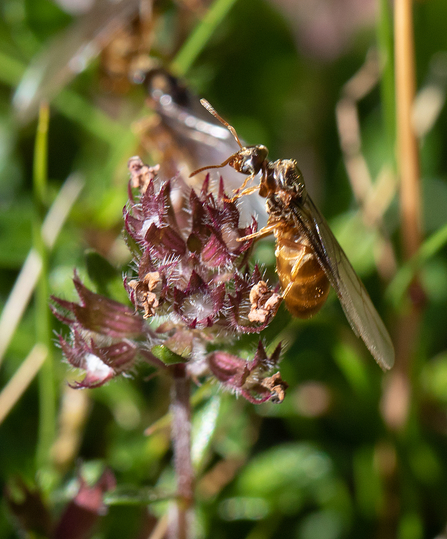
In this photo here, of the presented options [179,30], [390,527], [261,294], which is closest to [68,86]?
[179,30]

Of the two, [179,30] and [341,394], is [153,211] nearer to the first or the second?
[341,394]

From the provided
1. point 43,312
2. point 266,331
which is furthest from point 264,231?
point 43,312

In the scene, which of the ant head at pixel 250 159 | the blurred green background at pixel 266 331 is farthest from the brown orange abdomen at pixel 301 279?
the ant head at pixel 250 159

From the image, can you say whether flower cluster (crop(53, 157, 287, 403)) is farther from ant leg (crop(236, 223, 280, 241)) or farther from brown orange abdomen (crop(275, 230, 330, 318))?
brown orange abdomen (crop(275, 230, 330, 318))

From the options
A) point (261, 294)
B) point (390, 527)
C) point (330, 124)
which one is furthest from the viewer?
point (330, 124)

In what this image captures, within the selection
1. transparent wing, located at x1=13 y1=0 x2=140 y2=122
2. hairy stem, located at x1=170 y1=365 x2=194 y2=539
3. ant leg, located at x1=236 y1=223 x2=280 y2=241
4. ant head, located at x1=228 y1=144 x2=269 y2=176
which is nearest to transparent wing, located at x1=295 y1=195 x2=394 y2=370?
ant leg, located at x1=236 y1=223 x2=280 y2=241

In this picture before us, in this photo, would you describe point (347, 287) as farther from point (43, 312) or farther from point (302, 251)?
point (43, 312)
